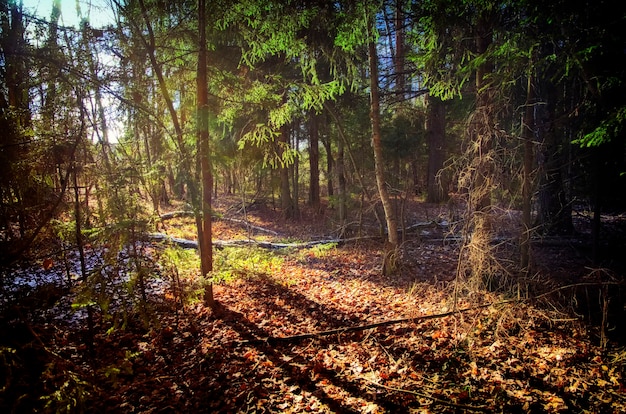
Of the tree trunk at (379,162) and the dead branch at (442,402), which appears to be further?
the tree trunk at (379,162)

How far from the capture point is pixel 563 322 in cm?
532

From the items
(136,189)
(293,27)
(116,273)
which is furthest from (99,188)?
(293,27)

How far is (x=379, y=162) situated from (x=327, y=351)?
15.7ft

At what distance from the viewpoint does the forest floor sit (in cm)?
378

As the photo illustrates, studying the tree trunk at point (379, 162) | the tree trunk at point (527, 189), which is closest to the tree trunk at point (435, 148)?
the tree trunk at point (379, 162)

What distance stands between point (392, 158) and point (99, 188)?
57.5 ft

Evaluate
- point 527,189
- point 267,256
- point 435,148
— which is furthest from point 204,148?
point 435,148

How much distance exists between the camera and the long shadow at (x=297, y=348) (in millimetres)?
4125

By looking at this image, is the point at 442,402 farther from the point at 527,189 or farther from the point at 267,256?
the point at 267,256

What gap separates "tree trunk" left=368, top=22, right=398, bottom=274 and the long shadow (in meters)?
2.58

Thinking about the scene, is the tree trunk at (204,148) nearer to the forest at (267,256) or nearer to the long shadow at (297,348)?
the forest at (267,256)

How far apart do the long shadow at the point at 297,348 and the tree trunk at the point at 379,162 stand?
2.58 metres

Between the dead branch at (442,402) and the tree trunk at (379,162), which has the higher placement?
the tree trunk at (379,162)

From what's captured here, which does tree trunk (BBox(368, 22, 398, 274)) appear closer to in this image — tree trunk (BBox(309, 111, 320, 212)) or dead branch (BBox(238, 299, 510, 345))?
dead branch (BBox(238, 299, 510, 345))
